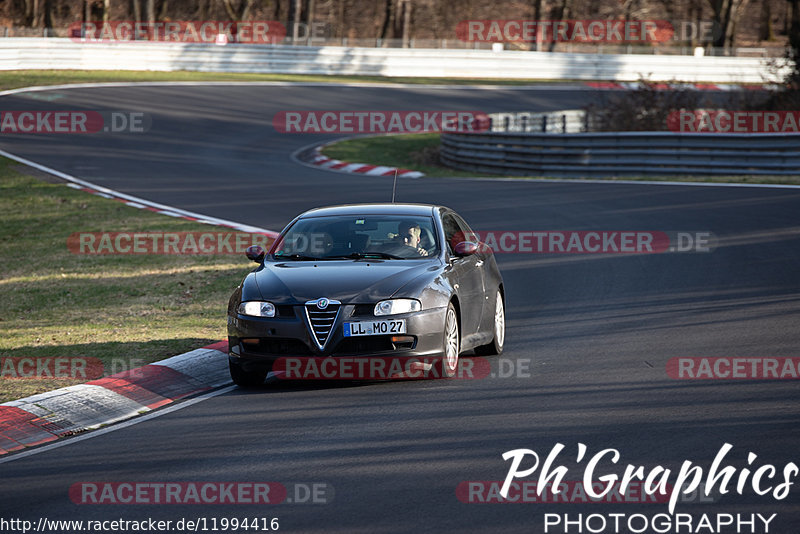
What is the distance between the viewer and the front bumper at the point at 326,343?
8633mm

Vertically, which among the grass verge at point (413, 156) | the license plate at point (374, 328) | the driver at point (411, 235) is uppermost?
the driver at point (411, 235)

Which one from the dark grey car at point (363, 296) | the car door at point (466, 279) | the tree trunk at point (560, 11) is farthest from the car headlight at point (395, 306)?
the tree trunk at point (560, 11)

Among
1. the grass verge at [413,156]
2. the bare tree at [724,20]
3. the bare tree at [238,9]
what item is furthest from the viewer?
the bare tree at [238,9]

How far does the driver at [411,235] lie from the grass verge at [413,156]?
567 inches

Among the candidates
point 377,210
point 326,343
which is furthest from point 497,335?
point 326,343

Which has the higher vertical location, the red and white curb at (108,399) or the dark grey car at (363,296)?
the dark grey car at (363,296)

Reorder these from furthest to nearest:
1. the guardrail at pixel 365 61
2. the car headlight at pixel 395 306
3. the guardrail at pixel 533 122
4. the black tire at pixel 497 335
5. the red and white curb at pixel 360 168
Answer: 1. the guardrail at pixel 365 61
2. the guardrail at pixel 533 122
3. the red and white curb at pixel 360 168
4. the black tire at pixel 497 335
5. the car headlight at pixel 395 306

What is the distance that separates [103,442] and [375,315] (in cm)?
234

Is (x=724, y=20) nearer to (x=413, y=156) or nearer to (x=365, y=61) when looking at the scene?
(x=365, y=61)

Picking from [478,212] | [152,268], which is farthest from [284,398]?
[478,212]

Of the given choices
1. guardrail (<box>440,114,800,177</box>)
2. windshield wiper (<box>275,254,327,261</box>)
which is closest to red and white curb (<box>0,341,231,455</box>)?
windshield wiper (<box>275,254,327,261</box>)

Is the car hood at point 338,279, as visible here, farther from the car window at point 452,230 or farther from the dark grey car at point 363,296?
the car window at point 452,230

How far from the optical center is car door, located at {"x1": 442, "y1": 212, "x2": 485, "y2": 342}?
9.65 meters

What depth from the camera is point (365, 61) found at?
49.6 metres
